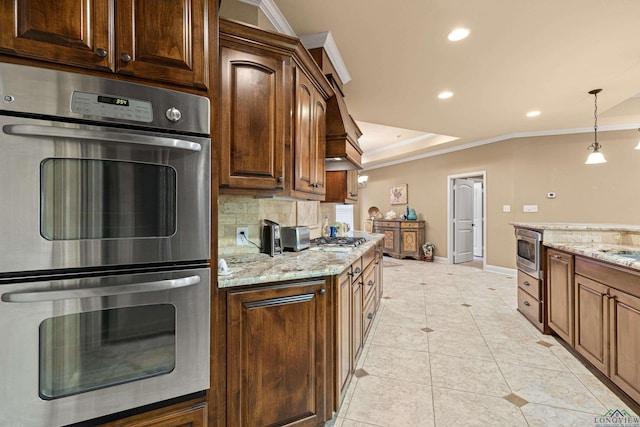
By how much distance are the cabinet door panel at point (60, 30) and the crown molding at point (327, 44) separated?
180cm

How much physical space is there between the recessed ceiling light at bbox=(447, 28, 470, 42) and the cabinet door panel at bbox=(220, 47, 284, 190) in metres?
1.67

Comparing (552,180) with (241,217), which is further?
(552,180)

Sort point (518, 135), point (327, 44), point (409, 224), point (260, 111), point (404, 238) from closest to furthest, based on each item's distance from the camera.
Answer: point (260, 111) → point (327, 44) → point (518, 135) → point (409, 224) → point (404, 238)

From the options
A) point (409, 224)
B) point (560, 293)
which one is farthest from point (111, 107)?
point (409, 224)

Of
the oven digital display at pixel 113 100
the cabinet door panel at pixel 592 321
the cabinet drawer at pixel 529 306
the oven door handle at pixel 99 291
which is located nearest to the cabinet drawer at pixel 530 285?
the cabinet drawer at pixel 529 306

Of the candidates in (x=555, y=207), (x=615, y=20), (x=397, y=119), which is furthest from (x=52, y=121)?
(x=555, y=207)

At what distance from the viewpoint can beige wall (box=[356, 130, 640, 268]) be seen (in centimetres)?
489

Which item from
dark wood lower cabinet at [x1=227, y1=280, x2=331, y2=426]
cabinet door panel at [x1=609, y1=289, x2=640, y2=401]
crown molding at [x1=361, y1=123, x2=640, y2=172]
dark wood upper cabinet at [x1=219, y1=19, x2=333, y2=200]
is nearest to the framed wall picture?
crown molding at [x1=361, y1=123, x2=640, y2=172]

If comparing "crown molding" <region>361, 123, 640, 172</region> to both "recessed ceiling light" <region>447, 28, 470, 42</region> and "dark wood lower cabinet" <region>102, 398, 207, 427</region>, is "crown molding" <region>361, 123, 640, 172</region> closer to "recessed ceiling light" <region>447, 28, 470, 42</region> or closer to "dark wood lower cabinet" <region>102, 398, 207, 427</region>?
"recessed ceiling light" <region>447, 28, 470, 42</region>

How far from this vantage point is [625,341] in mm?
1804

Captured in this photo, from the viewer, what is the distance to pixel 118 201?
40.9 inches

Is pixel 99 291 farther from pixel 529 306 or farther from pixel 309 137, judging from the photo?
pixel 529 306

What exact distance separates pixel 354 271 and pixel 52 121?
169 centimetres

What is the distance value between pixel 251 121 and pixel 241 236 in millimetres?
786
